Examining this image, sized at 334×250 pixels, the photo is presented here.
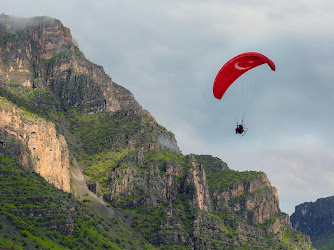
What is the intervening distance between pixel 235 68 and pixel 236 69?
18.8 inches

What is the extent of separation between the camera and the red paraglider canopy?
11960 cm

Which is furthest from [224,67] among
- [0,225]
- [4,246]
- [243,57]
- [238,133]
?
[0,225]

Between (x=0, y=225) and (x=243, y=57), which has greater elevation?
(x=243, y=57)

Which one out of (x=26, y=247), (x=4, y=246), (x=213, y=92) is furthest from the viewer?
(x=26, y=247)

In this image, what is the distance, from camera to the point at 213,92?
129m

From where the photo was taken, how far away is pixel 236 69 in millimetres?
124688

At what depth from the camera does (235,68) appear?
12431 cm

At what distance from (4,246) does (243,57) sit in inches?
3817

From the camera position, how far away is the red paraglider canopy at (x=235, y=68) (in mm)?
119600

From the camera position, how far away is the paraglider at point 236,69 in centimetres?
11969

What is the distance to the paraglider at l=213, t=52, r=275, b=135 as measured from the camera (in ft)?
393

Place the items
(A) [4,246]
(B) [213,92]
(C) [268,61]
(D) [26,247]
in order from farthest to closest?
1. (D) [26,247]
2. (A) [4,246]
3. (B) [213,92]
4. (C) [268,61]

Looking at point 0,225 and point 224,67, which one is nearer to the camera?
point 224,67

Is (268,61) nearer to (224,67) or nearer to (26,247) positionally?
(224,67)
